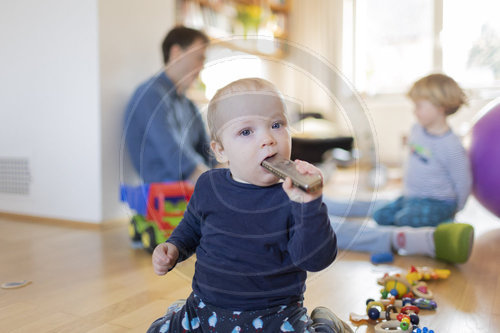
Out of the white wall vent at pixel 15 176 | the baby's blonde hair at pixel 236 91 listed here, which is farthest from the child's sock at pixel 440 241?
the white wall vent at pixel 15 176

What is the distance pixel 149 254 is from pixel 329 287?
636 mm

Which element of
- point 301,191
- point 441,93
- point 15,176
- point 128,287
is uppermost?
point 441,93

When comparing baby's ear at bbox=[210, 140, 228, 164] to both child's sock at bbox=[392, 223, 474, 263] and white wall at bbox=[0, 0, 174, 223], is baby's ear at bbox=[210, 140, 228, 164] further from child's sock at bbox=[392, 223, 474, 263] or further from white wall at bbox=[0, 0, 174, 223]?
white wall at bbox=[0, 0, 174, 223]

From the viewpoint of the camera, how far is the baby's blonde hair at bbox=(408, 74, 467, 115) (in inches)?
73.4

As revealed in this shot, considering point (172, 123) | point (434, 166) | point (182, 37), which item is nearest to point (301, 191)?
point (172, 123)

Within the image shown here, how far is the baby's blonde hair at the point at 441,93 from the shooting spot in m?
1.87

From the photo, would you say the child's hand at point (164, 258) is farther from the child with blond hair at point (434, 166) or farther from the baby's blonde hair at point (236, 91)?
the child with blond hair at point (434, 166)

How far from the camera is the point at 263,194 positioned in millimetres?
739

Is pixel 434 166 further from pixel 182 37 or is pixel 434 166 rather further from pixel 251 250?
pixel 251 250

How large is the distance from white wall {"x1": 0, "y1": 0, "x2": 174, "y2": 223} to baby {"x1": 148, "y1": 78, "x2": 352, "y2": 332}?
124cm

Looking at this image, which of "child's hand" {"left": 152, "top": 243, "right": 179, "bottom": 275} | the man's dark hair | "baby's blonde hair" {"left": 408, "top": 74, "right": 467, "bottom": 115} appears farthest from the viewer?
"baby's blonde hair" {"left": 408, "top": 74, "right": 467, "bottom": 115}

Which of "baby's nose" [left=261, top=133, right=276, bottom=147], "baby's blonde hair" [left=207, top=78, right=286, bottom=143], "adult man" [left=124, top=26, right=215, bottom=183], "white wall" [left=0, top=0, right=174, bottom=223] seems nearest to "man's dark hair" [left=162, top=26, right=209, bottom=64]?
"adult man" [left=124, top=26, right=215, bottom=183]

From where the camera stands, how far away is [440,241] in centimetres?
140

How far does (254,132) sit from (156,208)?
0.70 meters
